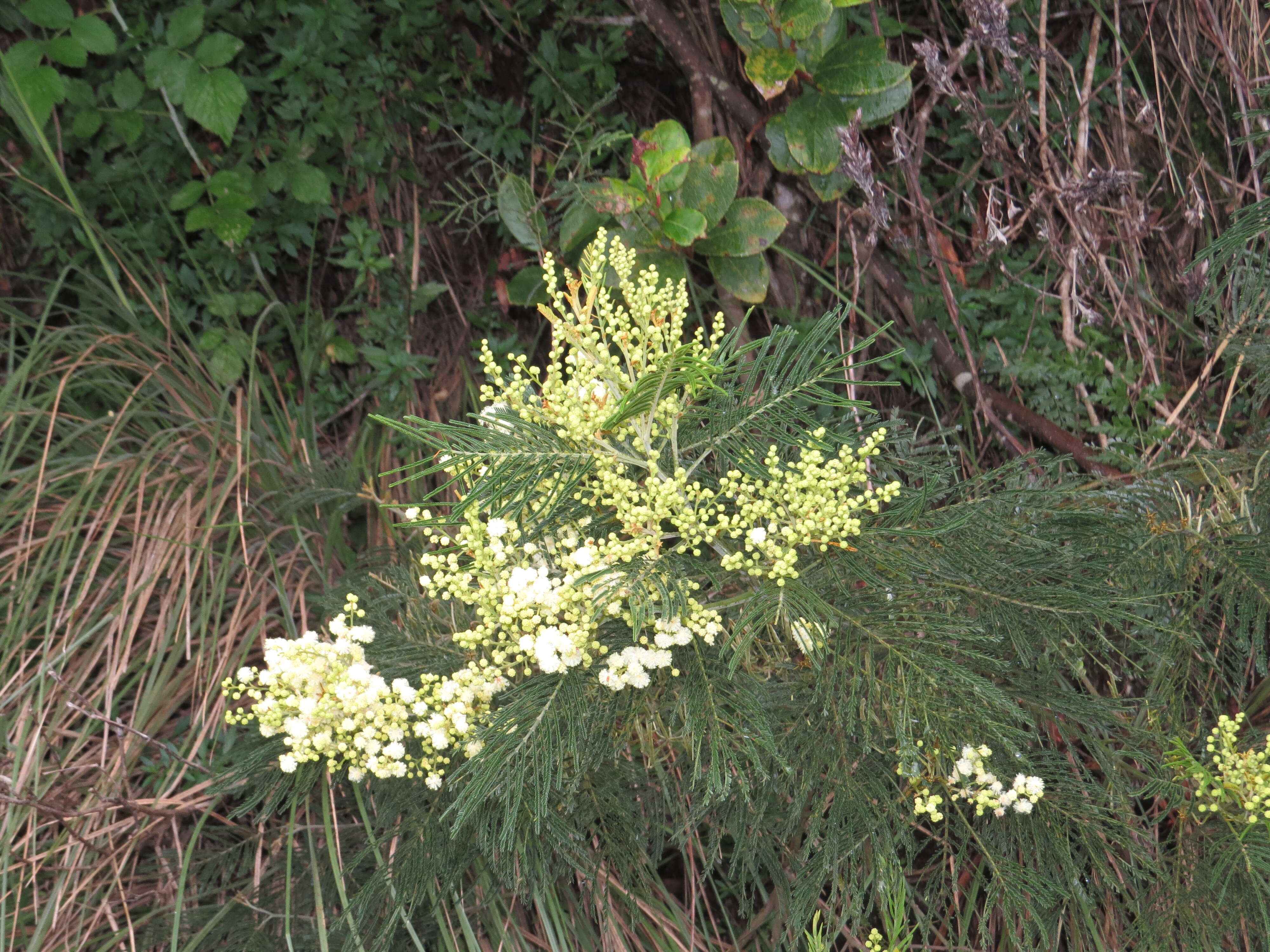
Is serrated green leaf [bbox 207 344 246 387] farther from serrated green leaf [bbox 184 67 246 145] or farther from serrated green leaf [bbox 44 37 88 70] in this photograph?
serrated green leaf [bbox 44 37 88 70]

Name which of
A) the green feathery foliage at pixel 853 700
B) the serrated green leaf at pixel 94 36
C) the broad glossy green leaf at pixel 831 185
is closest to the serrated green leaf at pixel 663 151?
the broad glossy green leaf at pixel 831 185

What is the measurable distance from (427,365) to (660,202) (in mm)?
636

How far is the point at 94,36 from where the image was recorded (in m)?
1.86

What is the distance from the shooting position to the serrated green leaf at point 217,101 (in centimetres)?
183

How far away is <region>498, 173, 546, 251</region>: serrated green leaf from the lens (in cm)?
188

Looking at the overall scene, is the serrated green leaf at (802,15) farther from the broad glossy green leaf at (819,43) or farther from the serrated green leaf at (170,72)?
the serrated green leaf at (170,72)

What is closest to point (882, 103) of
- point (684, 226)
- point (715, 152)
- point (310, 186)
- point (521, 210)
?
point (715, 152)

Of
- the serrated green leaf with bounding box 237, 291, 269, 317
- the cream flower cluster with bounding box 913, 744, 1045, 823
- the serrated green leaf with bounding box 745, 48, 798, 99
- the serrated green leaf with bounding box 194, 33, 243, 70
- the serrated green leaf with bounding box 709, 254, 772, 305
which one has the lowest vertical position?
the cream flower cluster with bounding box 913, 744, 1045, 823

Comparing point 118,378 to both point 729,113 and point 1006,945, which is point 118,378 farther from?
point 1006,945

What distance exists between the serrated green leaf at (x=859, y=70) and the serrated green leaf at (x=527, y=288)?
62cm

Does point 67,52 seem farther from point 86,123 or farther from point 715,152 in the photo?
→ point 715,152

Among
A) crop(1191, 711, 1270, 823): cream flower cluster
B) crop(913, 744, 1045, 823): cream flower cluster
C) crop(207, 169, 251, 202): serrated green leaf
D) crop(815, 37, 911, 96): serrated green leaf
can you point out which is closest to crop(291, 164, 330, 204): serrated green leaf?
crop(207, 169, 251, 202): serrated green leaf

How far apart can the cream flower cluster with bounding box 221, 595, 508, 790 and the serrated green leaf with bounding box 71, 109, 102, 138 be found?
1.51 meters

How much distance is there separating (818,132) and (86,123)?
4.66 feet
